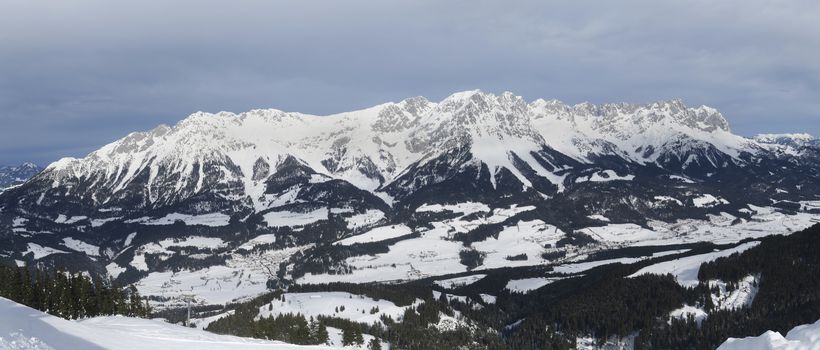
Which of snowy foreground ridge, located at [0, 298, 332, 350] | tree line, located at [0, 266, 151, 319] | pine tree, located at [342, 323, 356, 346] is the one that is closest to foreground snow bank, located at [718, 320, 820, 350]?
snowy foreground ridge, located at [0, 298, 332, 350]

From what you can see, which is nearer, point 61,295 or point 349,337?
point 61,295

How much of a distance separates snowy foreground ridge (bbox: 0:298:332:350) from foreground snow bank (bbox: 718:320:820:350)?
43.5m

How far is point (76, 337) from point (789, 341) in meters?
49.5

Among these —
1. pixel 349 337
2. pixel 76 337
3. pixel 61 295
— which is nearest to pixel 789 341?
pixel 76 337

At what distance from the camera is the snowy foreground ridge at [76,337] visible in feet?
144

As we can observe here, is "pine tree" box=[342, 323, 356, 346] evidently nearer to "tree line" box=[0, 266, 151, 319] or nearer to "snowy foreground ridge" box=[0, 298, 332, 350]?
"tree line" box=[0, 266, 151, 319]

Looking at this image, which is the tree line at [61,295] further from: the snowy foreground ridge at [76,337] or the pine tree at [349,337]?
the snowy foreground ridge at [76,337]

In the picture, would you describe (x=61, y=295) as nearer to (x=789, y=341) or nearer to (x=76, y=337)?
(x=76, y=337)

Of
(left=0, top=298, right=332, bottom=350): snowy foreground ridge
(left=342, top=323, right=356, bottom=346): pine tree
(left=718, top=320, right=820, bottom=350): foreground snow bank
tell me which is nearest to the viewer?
(left=718, top=320, right=820, bottom=350): foreground snow bank

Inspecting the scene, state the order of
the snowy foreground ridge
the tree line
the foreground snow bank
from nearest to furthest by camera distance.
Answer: the foreground snow bank → the snowy foreground ridge → the tree line

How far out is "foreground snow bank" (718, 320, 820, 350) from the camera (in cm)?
3080

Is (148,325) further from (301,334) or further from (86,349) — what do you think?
(301,334)

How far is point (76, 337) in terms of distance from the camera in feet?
164

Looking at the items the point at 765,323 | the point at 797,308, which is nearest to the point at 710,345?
the point at 765,323
